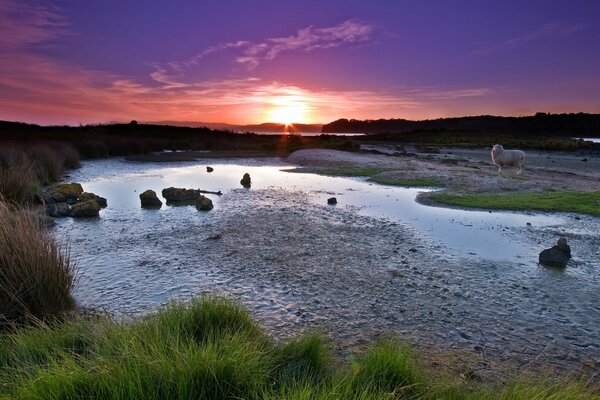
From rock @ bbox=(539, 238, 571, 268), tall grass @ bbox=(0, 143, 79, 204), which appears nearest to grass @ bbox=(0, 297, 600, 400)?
tall grass @ bbox=(0, 143, 79, 204)

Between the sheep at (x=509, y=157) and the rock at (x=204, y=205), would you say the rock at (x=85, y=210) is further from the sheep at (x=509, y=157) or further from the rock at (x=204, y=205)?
the sheep at (x=509, y=157)

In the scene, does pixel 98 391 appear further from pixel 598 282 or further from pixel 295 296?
pixel 598 282

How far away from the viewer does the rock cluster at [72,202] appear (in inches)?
473

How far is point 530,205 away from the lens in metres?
14.1

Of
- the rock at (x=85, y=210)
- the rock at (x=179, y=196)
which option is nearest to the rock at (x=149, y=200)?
the rock at (x=179, y=196)

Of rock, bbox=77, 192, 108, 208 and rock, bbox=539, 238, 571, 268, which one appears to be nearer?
rock, bbox=539, 238, 571, 268

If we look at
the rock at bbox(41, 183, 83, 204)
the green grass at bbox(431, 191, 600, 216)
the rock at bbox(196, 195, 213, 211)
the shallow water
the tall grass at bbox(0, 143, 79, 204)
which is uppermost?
the tall grass at bbox(0, 143, 79, 204)

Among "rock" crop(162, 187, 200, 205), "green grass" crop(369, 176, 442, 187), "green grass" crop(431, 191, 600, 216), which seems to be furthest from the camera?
"green grass" crop(369, 176, 442, 187)

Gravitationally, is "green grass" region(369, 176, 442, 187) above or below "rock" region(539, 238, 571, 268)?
above

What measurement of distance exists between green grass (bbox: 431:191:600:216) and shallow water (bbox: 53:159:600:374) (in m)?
1.13

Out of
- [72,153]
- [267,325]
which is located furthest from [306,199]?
[72,153]

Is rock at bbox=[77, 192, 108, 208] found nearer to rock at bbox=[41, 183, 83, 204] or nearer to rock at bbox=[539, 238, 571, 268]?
rock at bbox=[41, 183, 83, 204]

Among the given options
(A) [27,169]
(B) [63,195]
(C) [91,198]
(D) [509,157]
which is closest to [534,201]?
(D) [509,157]

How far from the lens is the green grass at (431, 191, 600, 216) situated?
1375 cm
